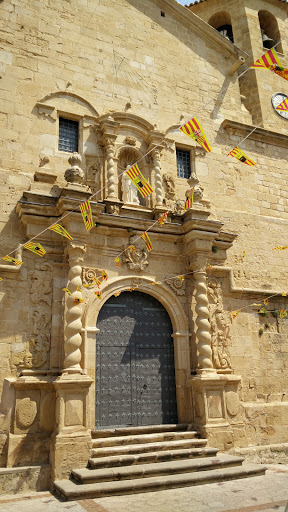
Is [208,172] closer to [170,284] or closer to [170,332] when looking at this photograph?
[170,284]

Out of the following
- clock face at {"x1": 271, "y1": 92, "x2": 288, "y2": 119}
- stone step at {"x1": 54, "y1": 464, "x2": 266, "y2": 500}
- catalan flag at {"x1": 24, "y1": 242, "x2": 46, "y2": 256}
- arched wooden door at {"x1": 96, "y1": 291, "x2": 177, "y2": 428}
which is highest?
clock face at {"x1": 271, "y1": 92, "x2": 288, "y2": 119}

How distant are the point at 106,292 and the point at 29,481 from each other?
3.50 metres

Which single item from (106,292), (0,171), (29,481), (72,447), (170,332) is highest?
(0,171)

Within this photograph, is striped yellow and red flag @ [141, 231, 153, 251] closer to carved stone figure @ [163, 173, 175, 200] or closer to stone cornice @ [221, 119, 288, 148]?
carved stone figure @ [163, 173, 175, 200]

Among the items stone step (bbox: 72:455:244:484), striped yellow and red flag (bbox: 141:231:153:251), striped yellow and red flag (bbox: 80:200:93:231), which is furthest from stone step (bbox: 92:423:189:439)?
striped yellow and red flag (bbox: 80:200:93:231)

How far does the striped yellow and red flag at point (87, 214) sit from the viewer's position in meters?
7.81

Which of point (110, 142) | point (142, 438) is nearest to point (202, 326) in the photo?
point (142, 438)

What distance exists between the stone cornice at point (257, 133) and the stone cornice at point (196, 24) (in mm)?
2393

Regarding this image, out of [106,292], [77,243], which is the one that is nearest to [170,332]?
[106,292]

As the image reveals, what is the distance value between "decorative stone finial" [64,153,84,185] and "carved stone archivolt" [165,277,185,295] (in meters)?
2.80

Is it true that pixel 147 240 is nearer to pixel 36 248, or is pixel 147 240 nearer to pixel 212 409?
pixel 36 248

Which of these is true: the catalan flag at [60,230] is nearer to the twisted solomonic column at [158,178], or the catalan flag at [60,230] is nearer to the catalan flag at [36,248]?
the catalan flag at [36,248]

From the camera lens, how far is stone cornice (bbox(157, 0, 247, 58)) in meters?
11.6

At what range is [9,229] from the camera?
7957 mm
